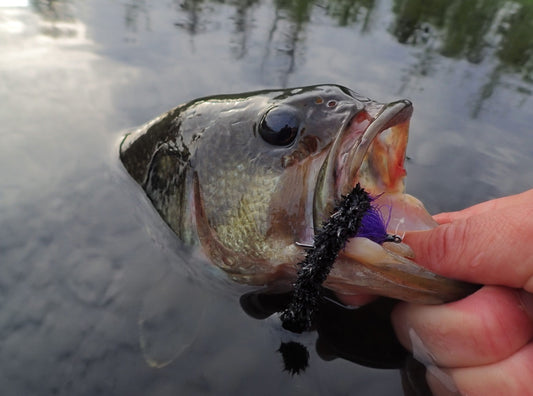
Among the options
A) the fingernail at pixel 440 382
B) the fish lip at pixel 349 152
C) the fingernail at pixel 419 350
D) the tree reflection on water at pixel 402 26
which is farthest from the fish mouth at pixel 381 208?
the tree reflection on water at pixel 402 26

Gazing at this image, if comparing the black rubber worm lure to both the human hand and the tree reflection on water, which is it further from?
the tree reflection on water

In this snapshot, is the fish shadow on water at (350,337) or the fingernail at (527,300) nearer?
the fingernail at (527,300)

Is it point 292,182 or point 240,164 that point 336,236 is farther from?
point 240,164

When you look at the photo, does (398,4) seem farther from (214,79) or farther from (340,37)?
(214,79)

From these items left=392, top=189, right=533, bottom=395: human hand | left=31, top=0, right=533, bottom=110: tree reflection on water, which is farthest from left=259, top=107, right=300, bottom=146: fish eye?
left=31, top=0, right=533, bottom=110: tree reflection on water

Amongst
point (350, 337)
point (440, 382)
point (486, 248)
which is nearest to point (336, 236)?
point (486, 248)

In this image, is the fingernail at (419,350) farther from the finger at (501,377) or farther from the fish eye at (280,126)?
the fish eye at (280,126)
